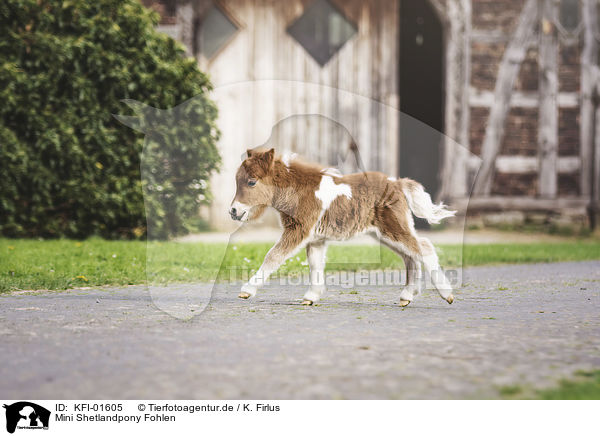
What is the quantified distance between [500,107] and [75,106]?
6642 millimetres

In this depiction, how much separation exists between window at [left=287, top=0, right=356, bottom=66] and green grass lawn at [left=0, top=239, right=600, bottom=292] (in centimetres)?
447

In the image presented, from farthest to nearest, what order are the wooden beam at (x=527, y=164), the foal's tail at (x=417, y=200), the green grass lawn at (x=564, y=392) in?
the wooden beam at (x=527, y=164), the foal's tail at (x=417, y=200), the green grass lawn at (x=564, y=392)

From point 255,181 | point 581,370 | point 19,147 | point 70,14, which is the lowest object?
point 581,370

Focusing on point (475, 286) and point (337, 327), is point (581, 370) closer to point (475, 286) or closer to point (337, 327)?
point (337, 327)

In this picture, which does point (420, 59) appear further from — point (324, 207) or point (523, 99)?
point (324, 207)

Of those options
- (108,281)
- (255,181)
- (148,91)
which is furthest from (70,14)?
(255,181)

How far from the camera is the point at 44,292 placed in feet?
21.7

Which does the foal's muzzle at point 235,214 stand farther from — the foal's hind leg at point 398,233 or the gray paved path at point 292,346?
the foal's hind leg at point 398,233

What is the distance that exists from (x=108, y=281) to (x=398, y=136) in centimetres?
677

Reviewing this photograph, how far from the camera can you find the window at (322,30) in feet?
42.8

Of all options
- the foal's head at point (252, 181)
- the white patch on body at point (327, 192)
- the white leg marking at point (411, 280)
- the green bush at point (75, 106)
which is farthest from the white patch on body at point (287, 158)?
the green bush at point (75, 106)

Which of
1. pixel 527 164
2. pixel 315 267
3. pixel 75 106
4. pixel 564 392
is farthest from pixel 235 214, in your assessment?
pixel 527 164

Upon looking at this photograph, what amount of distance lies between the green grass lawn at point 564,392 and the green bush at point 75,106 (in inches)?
288
